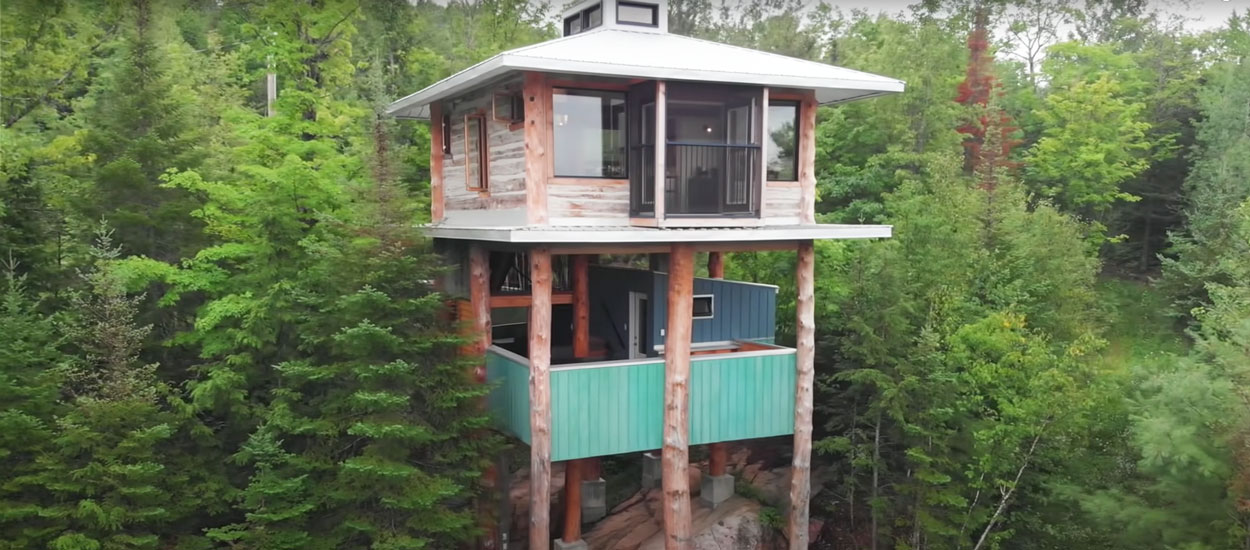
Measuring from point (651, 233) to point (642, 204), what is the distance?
2.40ft

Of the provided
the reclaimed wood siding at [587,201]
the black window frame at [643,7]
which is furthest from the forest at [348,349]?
the black window frame at [643,7]

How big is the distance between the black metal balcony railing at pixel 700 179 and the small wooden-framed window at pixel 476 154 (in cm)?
275

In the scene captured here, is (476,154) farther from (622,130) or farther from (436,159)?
(622,130)

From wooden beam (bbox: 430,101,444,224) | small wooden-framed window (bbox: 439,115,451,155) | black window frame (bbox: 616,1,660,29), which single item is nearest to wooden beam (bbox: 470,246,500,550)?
wooden beam (bbox: 430,101,444,224)

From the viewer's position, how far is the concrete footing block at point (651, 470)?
15.9 m

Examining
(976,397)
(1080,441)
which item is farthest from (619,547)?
(1080,441)

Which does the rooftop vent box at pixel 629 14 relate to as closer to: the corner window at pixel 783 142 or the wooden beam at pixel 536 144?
the corner window at pixel 783 142

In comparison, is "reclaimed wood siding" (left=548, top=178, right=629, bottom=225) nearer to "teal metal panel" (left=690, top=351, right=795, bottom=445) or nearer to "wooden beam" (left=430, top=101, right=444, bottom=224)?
"teal metal panel" (left=690, top=351, right=795, bottom=445)

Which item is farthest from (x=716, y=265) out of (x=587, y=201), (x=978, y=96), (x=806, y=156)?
(x=978, y=96)

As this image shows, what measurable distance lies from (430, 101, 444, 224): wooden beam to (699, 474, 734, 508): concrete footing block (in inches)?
278

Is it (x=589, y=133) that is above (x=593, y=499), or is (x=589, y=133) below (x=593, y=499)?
above

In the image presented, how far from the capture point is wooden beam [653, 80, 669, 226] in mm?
9820

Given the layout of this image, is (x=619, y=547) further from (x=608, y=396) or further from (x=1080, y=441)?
(x=1080, y=441)

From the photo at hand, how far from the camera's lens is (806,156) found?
37.7ft
